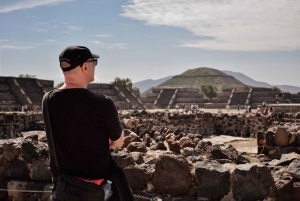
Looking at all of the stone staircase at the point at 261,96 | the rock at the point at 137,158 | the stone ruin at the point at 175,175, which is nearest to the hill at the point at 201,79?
the stone staircase at the point at 261,96

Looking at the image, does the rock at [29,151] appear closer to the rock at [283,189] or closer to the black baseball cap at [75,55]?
the black baseball cap at [75,55]

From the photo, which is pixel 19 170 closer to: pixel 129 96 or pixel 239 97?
pixel 129 96

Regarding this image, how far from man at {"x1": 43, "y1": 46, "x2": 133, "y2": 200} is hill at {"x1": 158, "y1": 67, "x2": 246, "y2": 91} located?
14367 cm

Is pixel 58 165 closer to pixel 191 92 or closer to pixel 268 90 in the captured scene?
pixel 268 90

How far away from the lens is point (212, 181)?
431 centimetres

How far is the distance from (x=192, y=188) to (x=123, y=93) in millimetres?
68217

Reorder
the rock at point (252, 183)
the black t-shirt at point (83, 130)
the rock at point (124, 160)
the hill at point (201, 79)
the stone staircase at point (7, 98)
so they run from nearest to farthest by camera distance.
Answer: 1. the black t-shirt at point (83, 130)
2. the rock at point (252, 183)
3. the rock at point (124, 160)
4. the stone staircase at point (7, 98)
5. the hill at point (201, 79)

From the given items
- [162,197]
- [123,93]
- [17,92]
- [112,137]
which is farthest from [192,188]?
[123,93]

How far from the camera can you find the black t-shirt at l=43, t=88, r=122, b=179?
8.84 ft

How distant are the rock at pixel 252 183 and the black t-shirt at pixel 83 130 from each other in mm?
2004

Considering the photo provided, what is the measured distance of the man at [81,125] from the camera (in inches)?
106

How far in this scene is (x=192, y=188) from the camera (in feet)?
14.6

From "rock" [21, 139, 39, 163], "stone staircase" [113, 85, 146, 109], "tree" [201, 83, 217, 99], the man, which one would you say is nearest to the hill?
"tree" [201, 83, 217, 99]

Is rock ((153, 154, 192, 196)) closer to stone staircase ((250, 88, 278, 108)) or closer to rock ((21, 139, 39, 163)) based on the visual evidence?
rock ((21, 139, 39, 163))
